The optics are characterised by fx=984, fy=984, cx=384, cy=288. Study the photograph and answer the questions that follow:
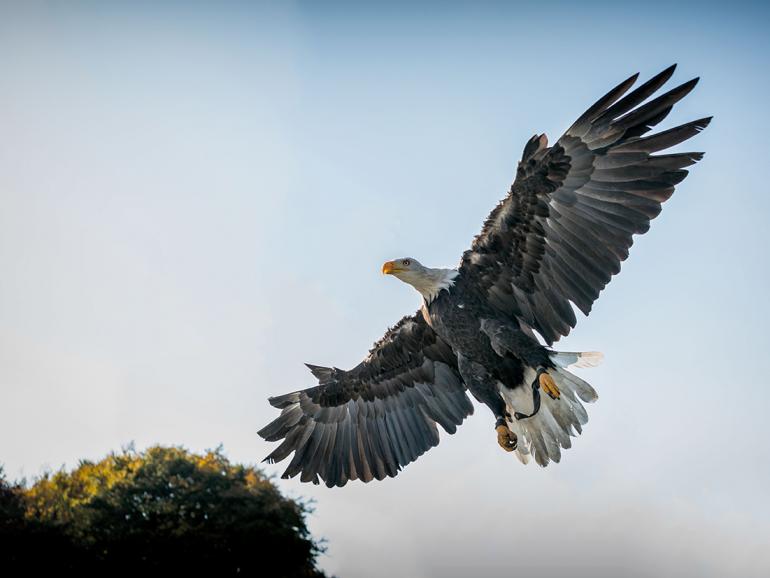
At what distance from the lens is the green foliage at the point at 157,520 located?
15.7 m

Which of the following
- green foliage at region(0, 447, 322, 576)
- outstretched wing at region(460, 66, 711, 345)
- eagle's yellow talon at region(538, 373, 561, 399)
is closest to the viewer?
outstretched wing at region(460, 66, 711, 345)

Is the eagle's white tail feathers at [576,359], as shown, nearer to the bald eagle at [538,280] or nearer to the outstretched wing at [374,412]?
the bald eagle at [538,280]

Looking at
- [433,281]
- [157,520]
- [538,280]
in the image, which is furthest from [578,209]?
[157,520]

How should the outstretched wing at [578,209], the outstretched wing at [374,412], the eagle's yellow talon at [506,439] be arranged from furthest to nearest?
the outstretched wing at [374,412] → the eagle's yellow talon at [506,439] → the outstretched wing at [578,209]

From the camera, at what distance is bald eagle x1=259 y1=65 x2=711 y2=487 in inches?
301

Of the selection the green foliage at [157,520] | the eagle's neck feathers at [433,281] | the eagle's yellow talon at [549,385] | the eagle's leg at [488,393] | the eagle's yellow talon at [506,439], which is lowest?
the eagle's yellow talon at [549,385]

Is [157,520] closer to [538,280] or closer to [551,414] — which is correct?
[551,414]

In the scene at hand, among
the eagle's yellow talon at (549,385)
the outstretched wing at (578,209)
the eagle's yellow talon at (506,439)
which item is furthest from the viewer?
the eagle's yellow talon at (506,439)

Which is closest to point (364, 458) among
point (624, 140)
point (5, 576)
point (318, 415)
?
point (318, 415)

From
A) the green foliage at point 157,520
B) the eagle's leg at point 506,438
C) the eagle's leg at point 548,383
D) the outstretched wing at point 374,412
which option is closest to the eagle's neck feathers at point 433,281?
the outstretched wing at point 374,412

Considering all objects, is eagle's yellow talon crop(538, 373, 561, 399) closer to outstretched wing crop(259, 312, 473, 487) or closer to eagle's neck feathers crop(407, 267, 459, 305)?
eagle's neck feathers crop(407, 267, 459, 305)

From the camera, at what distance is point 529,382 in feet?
27.2

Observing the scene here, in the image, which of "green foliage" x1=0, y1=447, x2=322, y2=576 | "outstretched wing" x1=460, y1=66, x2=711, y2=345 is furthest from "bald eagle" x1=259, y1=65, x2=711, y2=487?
"green foliage" x1=0, y1=447, x2=322, y2=576

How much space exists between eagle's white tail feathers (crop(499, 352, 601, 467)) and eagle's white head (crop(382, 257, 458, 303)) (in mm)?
989
